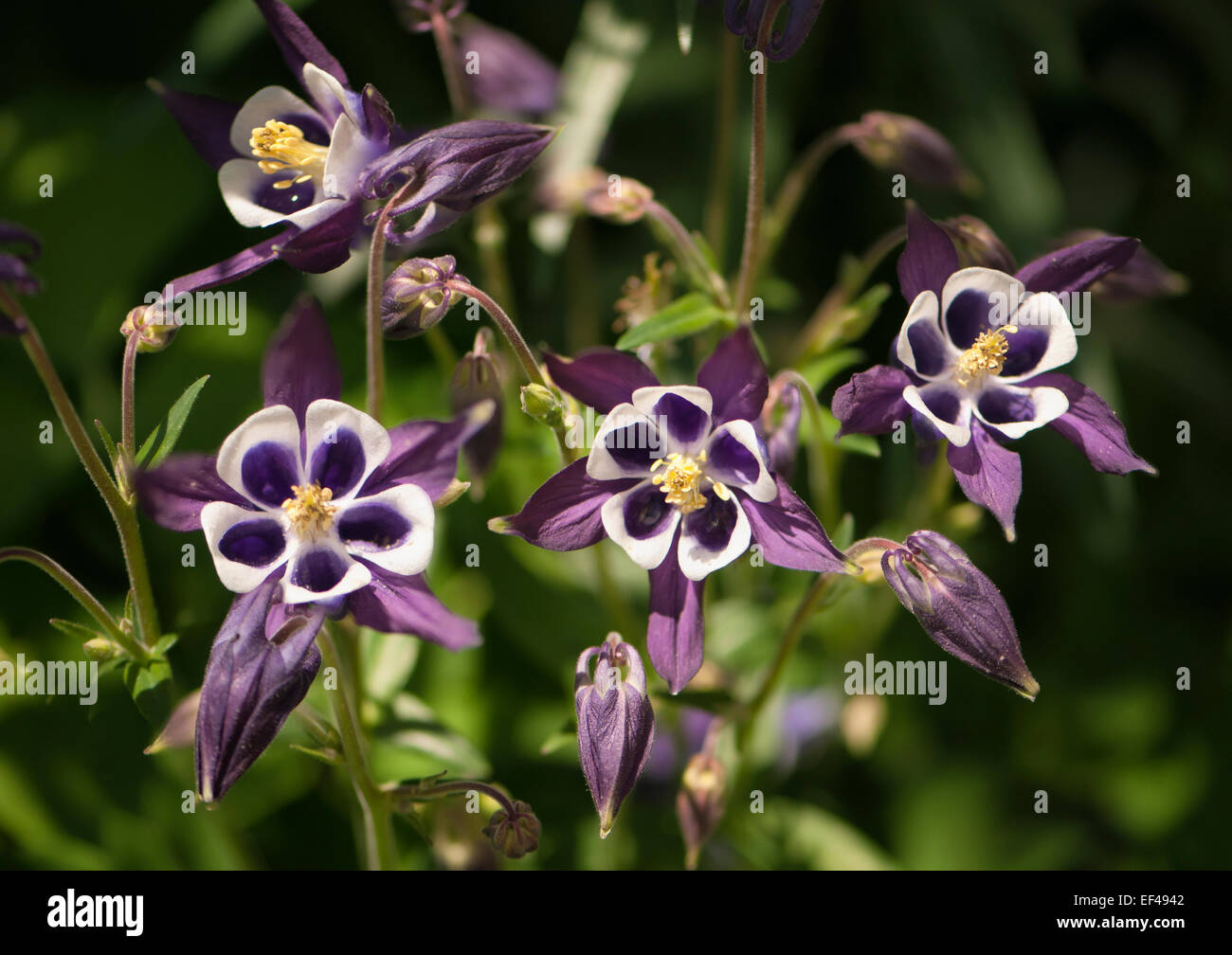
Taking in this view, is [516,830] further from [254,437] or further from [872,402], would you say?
[872,402]

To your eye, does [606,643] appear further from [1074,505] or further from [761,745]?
[1074,505]

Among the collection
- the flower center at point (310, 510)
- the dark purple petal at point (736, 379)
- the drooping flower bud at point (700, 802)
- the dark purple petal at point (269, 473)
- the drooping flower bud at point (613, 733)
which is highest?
the dark purple petal at point (736, 379)

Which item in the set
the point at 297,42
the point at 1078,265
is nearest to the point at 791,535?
the point at 1078,265

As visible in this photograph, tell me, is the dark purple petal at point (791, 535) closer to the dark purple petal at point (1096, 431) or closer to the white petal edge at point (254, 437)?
the dark purple petal at point (1096, 431)

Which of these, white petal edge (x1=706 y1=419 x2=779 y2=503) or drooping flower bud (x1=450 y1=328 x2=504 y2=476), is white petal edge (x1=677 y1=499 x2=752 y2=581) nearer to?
white petal edge (x1=706 y1=419 x2=779 y2=503)

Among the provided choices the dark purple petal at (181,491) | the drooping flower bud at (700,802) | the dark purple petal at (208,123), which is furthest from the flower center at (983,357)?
the dark purple petal at (208,123)

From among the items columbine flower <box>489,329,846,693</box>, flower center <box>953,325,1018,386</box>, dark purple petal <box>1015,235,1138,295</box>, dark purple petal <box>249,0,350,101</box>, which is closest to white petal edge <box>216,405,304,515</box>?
columbine flower <box>489,329,846,693</box>
